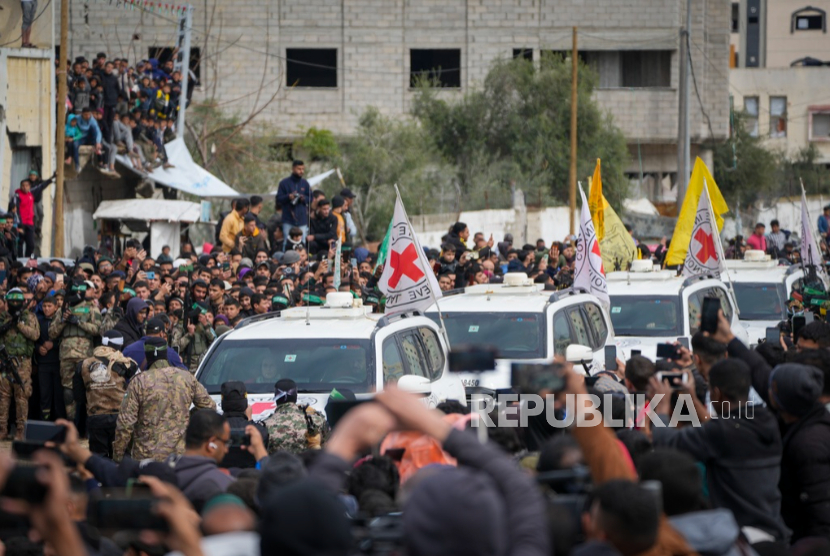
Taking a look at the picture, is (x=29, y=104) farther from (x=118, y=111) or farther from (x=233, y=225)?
(x=233, y=225)

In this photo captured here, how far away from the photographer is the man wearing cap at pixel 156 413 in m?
8.91

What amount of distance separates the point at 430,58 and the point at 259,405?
120 ft

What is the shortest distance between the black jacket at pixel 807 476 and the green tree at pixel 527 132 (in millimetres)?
31746

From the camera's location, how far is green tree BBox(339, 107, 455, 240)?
32812 millimetres

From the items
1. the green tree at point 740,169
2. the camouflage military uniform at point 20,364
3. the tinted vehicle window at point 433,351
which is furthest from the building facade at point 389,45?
the tinted vehicle window at point 433,351

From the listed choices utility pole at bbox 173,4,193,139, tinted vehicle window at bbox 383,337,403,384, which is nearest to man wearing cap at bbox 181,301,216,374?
tinted vehicle window at bbox 383,337,403,384

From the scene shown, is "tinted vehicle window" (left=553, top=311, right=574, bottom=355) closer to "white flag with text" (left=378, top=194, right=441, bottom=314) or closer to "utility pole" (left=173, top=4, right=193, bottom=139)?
"white flag with text" (left=378, top=194, right=441, bottom=314)

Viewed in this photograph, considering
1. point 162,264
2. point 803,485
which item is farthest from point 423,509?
point 162,264

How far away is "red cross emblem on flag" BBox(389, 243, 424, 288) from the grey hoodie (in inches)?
287

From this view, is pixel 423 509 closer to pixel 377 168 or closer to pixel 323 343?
pixel 323 343

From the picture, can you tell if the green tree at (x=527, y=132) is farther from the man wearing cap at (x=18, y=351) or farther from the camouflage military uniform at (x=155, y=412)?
the camouflage military uniform at (x=155, y=412)

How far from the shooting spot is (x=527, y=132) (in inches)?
1566

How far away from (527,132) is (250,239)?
22023 millimetres

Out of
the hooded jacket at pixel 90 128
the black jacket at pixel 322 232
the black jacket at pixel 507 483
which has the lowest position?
the black jacket at pixel 507 483
